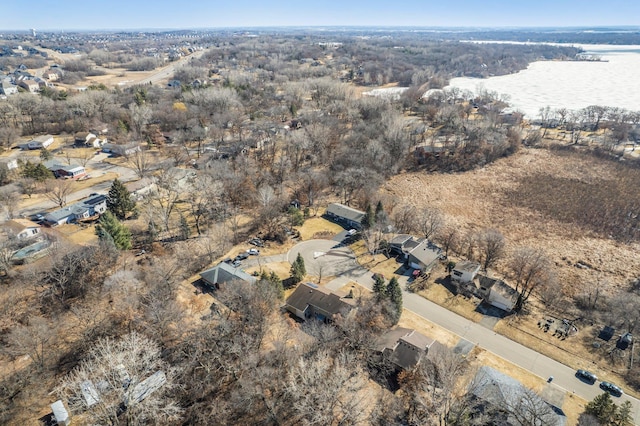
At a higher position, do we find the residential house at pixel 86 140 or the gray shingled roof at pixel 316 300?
the residential house at pixel 86 140

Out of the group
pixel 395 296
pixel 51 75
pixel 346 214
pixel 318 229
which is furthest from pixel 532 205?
pixel 51 75

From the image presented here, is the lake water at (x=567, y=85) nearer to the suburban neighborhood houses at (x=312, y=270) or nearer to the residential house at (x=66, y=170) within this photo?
the suburban neighborhood houses at (x=312, y=270)

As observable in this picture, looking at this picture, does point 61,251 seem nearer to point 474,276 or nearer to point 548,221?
point 474,276

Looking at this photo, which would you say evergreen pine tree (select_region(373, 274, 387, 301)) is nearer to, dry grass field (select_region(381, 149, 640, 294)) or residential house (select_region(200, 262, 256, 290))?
residential house (select_region(200, 262, 256, 290))

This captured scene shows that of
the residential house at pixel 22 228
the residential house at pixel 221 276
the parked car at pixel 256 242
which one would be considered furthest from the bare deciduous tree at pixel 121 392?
the residential house at pixel 22 228

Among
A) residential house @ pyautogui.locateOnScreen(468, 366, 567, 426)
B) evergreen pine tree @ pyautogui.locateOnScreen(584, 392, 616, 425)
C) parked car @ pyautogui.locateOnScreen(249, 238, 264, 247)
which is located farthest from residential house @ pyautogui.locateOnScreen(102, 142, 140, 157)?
evergreen pine tree @ pyautogui.locateOnScreen(584, 392, 616, 425)

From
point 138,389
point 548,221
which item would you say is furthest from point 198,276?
point 548,221

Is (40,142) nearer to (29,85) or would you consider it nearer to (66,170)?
(66,170)
